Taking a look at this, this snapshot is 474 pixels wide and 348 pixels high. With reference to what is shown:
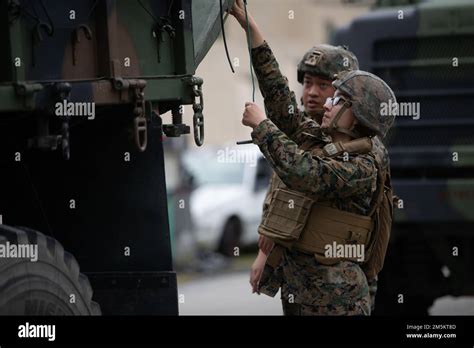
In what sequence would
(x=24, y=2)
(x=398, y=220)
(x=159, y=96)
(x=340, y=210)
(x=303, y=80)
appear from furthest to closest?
(x=398, y=220) → (x=303, y=80) → (x=340, y=210) → (x=159, y=96) → (x=24, y=2)

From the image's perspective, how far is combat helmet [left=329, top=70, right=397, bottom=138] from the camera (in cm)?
545

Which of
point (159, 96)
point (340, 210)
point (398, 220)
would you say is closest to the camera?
point (159, 96)

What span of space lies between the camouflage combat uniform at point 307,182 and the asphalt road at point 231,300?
450 cm

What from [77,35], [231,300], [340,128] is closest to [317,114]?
[340,128]

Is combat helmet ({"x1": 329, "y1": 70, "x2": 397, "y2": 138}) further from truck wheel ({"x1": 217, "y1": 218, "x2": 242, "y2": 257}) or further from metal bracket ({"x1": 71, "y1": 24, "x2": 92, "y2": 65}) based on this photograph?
truck wheel ({"x1": 217, "y1": 218, "x2": 242, "y2": 257})

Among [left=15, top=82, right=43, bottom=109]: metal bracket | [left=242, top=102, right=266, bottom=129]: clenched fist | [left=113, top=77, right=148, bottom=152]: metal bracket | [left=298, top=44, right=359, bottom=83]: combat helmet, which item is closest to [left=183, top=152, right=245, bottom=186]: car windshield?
[left=298, top=44, right=359, bottom=83]: combat helmet

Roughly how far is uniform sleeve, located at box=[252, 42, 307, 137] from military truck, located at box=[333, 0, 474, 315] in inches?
122

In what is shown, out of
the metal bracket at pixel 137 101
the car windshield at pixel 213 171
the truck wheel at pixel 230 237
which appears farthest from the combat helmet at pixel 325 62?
the car windshield at pixel 213 171

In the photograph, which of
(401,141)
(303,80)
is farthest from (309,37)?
(303,80)

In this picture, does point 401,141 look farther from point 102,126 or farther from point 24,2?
point 24,2

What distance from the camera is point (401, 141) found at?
952 centimetres

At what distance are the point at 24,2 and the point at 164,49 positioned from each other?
721mm

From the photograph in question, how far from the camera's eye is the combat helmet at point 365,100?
17.9 ft

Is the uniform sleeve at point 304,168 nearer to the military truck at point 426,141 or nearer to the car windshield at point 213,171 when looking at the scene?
the military truck at point 426,141
